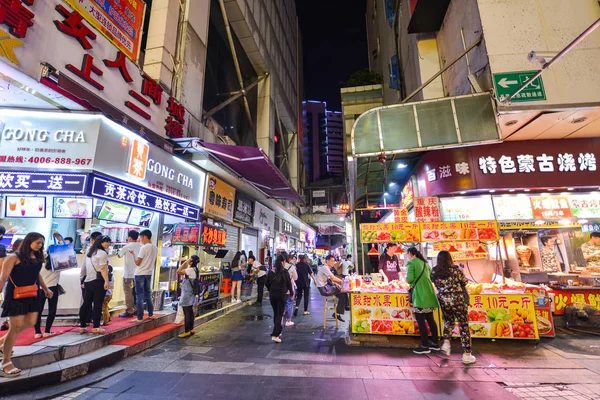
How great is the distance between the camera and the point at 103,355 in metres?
4.65

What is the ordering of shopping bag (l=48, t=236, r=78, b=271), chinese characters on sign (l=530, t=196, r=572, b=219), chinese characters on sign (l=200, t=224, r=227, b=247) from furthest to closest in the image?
chinese characters on sign (l=200, t=224, r=227, b=247)
chinese characters on sign (l=530, t=196, r=572, b=219)
shopping bag (l=48, t=236, r=78, b=271)

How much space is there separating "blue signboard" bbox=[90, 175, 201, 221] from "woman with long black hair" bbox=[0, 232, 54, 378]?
5.39 feet

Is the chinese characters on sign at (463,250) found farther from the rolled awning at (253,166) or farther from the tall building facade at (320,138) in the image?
the tall building facade at (320,138)

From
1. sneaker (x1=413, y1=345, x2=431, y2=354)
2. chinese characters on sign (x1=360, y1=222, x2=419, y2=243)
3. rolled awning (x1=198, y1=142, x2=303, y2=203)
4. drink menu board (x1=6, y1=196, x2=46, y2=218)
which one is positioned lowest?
sneaker (x1=413, y1=345, x2=431, y2=354)

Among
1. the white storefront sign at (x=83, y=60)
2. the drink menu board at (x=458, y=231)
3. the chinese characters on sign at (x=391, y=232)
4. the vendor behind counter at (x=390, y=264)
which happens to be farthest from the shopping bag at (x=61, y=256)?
the drink menu board at (x=458, y=231)

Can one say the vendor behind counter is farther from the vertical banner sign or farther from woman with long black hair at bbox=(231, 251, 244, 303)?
the vertical banner sign

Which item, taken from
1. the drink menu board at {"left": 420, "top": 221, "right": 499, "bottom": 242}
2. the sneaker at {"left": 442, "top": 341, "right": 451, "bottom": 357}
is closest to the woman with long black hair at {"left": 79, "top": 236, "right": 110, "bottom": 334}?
the sneaker at {"left": 442, "top": 341, "right": 451, "bottom": 357}

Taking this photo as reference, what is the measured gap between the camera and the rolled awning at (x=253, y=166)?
7.45m

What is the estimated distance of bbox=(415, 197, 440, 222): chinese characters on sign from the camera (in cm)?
859

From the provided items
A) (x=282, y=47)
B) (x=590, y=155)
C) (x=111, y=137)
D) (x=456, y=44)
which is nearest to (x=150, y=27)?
(x=111, y=137)

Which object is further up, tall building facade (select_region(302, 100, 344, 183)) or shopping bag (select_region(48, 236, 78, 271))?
tall building facade (select_region(302, 100, 344, 183))

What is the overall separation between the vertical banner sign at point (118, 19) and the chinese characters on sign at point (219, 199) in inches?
178

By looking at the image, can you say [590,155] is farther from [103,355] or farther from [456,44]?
[103,355]

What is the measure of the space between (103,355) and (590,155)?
12.5 meters
